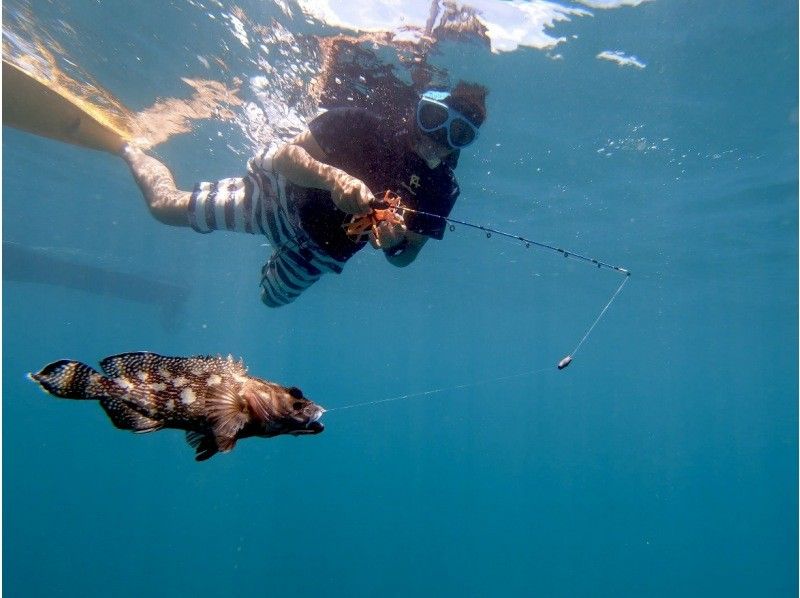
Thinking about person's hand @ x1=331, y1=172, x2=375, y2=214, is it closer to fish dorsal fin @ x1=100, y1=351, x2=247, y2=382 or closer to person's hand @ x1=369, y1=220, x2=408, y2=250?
person's hand @ x1=369, y1=220, x2=408, y2=250

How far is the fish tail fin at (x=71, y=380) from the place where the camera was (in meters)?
1.58

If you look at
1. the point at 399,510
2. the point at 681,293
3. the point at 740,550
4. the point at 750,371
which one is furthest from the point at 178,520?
the point at 750,371

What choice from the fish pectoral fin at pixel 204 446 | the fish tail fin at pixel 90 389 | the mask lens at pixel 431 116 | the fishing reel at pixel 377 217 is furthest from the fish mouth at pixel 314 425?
the mask lens at pixel 431 116

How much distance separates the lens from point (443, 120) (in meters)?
4.92

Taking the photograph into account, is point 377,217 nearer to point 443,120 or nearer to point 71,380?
point 443,120

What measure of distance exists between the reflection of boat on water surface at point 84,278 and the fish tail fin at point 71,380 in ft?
101

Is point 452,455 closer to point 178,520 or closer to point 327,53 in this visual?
point 178,520

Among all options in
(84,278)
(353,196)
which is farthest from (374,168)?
(84,278)

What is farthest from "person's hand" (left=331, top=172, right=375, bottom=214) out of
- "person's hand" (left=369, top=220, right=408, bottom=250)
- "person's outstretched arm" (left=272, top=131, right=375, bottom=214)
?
"person's hand" (left=369, top=220, right=408, bottom=250)

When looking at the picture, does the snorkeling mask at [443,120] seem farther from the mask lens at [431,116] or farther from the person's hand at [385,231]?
the person's hand at [385,231]

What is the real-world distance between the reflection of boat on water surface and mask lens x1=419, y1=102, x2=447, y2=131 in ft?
95.4

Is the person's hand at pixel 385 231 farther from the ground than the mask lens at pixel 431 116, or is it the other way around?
the mask lens at pixel 431 116

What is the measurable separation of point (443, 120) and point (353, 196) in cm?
176

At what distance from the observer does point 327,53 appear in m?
10.1
